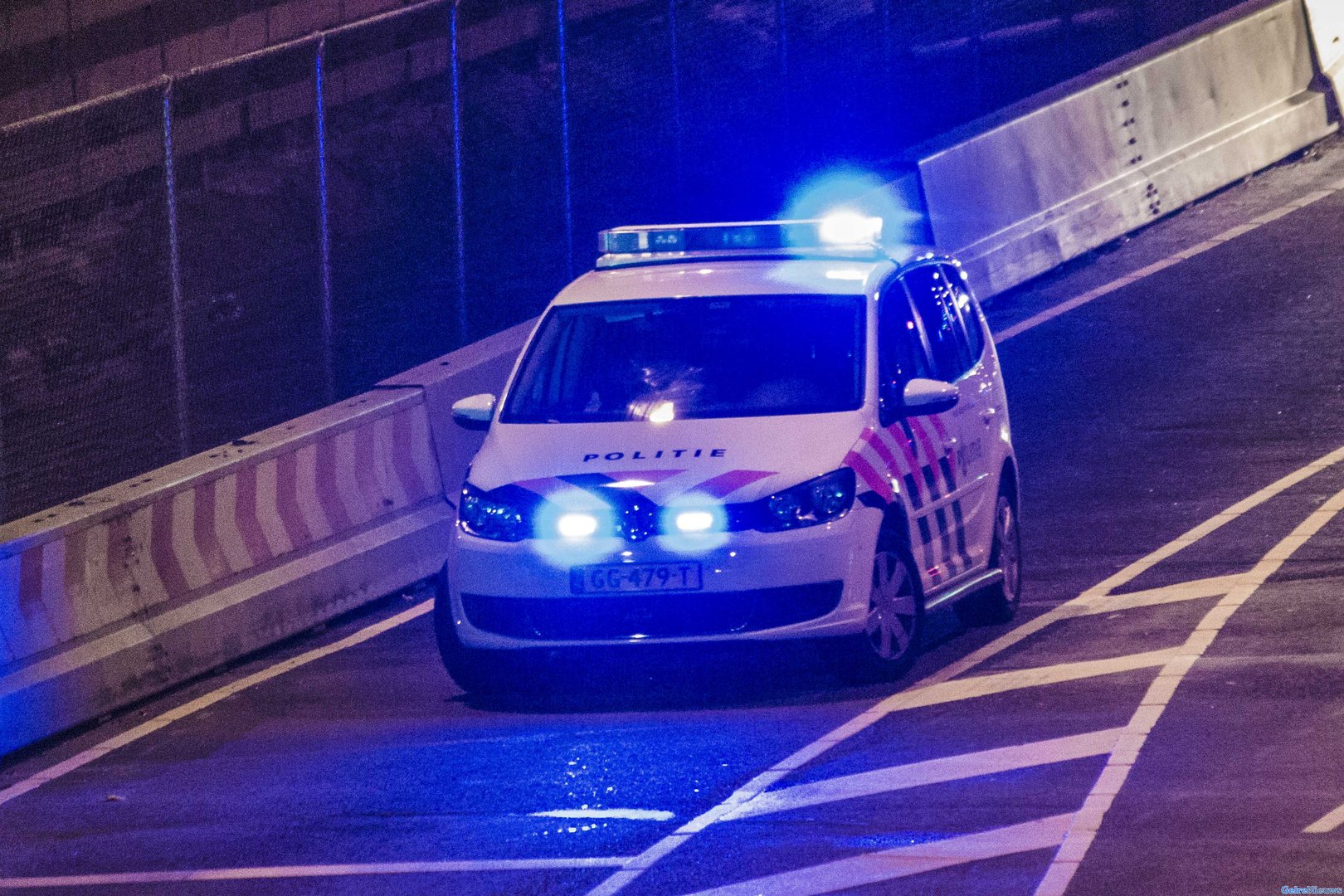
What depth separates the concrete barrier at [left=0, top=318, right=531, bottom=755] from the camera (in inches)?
426

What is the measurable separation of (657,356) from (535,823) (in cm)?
329

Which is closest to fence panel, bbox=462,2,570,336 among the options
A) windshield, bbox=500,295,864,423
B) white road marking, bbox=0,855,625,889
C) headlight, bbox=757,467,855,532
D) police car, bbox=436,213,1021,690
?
police car, bbox=436,213,1021,690

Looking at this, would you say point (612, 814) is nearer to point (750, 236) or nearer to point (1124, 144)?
point (750, 236)

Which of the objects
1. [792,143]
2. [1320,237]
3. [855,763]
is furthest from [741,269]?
[792,143]

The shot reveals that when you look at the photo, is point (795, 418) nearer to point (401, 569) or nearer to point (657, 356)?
point (657, 356)

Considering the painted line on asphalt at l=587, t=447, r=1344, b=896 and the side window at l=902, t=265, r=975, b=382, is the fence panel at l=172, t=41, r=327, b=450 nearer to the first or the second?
the side window at l=902, t=265, r=975, b=382

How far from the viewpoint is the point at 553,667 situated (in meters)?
10.6

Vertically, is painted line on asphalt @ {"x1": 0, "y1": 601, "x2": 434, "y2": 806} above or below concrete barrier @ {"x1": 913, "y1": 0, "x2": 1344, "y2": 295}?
below

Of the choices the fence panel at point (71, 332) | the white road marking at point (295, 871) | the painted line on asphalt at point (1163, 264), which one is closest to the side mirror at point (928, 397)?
the white road marking at point (295, 871)

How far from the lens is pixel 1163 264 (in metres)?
20.0

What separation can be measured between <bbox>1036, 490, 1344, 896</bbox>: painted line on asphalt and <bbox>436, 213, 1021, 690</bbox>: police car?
109 centimetres

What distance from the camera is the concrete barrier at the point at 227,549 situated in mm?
10828

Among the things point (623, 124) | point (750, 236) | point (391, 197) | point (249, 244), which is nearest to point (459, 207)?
point (391, 197)

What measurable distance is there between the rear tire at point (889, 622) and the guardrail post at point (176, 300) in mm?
4786
